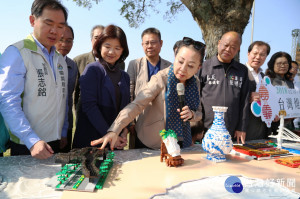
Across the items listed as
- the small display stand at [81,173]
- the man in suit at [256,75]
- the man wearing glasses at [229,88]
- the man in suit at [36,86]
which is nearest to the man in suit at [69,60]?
the man in suit at [36,86]

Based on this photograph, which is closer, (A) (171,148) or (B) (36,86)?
(A) (171,148)

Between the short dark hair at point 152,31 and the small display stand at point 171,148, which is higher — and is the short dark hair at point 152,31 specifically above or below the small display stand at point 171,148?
above

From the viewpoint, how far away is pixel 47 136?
76.5 inches

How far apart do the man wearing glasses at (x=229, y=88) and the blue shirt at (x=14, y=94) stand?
2114mm

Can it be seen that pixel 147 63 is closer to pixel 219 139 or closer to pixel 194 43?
pixel 194 43

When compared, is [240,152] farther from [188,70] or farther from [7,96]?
[7,96]

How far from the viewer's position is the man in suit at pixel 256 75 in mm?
3055

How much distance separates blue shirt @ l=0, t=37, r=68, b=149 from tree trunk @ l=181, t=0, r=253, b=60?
4.75 meters

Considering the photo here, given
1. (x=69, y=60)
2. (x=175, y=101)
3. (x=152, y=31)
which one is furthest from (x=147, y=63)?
(x=175, y=101)

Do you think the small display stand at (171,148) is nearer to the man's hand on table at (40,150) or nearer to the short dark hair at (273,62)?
the man's hand on table at (40,150)

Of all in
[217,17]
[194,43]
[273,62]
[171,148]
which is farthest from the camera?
[217,17]

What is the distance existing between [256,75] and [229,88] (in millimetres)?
705

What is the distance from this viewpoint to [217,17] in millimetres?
5625

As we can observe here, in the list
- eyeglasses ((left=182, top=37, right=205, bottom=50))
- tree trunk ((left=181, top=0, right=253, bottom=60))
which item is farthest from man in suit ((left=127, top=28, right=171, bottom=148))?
tree trunk ((left=181, top=0, right=253, bottom=60))
